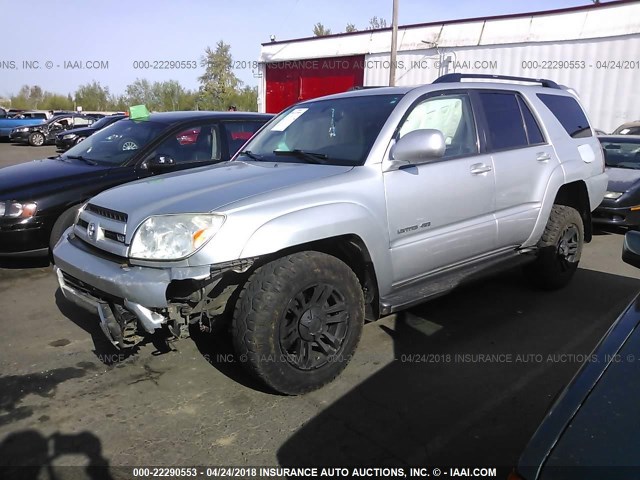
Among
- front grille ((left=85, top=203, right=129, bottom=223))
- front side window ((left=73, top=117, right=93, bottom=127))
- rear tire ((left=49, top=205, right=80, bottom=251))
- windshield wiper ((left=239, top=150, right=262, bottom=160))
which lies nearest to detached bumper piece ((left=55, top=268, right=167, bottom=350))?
front grille ((left=85, top=203, right=129, bottom=223))

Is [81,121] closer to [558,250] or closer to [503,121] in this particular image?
[503,121]

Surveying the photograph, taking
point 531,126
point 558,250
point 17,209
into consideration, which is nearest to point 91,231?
point 17,209

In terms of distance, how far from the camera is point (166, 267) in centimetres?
273

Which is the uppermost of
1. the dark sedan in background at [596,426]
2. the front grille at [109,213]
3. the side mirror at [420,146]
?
the side mirror at [420,146]

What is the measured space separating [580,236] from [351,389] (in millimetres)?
3139

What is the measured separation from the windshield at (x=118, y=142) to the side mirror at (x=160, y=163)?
0.21 metres

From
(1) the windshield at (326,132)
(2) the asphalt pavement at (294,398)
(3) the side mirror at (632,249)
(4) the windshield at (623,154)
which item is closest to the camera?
(3) the side mirror at (632,249)

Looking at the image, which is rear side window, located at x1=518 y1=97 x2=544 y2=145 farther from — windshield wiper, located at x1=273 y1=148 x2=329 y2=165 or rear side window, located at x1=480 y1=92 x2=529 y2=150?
windshield wiper, located at x1=273 y1=148 x2=329 y2=165

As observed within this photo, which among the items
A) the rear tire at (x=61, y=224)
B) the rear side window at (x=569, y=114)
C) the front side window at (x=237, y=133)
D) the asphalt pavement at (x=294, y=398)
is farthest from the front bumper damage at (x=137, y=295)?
the rear side window at (x=569, y=114)

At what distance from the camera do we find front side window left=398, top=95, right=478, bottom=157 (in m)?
3.82

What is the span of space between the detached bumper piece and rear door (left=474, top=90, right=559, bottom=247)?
281 cm

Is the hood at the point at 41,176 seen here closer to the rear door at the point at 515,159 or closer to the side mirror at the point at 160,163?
the side mirror at the point at 160,163

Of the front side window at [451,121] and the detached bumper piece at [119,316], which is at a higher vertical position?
the front side window at [451,121]

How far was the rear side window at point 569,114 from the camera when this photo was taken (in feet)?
16.3
